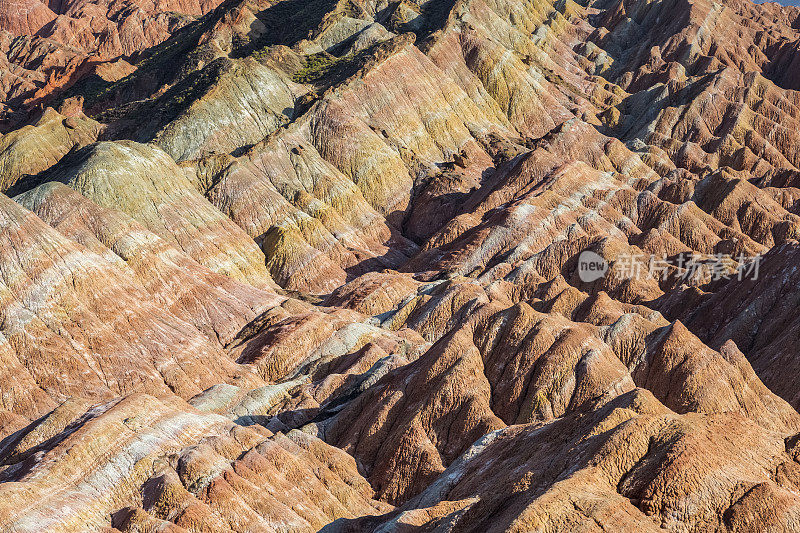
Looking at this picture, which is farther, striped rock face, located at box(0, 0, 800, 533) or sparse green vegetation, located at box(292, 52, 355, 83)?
Result: sparse green vegetation, located at box(292, 52, 355, 83)

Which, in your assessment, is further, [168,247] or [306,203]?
[306,203]

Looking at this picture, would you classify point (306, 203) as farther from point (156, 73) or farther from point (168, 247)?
point (156, 73)

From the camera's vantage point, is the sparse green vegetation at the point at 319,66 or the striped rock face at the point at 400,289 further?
the sparse green vegetation at the point at 319,66

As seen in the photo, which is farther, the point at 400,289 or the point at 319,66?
the point at 319,66

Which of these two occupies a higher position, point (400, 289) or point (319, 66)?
point (319, 66)

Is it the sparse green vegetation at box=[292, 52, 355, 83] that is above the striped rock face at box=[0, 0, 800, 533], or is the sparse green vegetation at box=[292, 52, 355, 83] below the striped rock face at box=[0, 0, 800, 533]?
above

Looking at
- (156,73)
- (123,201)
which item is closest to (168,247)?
(123,201)

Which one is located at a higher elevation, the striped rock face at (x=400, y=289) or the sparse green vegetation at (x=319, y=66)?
the sparse green vegetation at (x=319, y=66)

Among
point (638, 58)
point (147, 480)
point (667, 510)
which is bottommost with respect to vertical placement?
point (147, 480)
